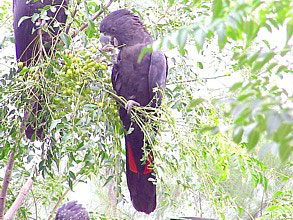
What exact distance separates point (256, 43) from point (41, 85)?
68 centimetres

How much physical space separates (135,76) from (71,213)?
523mm

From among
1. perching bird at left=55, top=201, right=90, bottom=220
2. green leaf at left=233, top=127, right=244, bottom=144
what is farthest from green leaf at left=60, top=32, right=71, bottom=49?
green leaf at left=233, top=127, right=244, bottom=144

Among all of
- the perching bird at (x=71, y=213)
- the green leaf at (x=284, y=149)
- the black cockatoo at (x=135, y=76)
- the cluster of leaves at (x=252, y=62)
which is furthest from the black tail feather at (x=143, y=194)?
the green leaf at (x=284, y=149)

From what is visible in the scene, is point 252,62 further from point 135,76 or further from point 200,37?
point 135,76

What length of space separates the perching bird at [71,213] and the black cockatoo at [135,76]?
18 centimetres

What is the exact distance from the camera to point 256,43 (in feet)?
5.38

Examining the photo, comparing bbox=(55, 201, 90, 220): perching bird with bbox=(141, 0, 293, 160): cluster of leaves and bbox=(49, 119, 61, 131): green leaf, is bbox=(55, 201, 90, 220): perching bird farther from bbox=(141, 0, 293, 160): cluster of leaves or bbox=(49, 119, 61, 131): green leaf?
bbox=(141, 0, 293, 160): cluster of leaves

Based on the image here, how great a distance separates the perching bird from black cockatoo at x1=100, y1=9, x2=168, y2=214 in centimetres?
18

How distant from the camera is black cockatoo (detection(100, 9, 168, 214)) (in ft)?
5.94

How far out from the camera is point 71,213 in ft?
5.75

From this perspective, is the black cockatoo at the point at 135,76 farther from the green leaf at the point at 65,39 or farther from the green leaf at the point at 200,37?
the green leaf at the point at 200,37

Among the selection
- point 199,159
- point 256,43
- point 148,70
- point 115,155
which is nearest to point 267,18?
point 199,159

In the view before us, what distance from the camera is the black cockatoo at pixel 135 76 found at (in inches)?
71.2

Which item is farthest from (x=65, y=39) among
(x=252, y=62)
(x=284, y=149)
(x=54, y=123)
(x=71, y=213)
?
(x=284, y=149)
